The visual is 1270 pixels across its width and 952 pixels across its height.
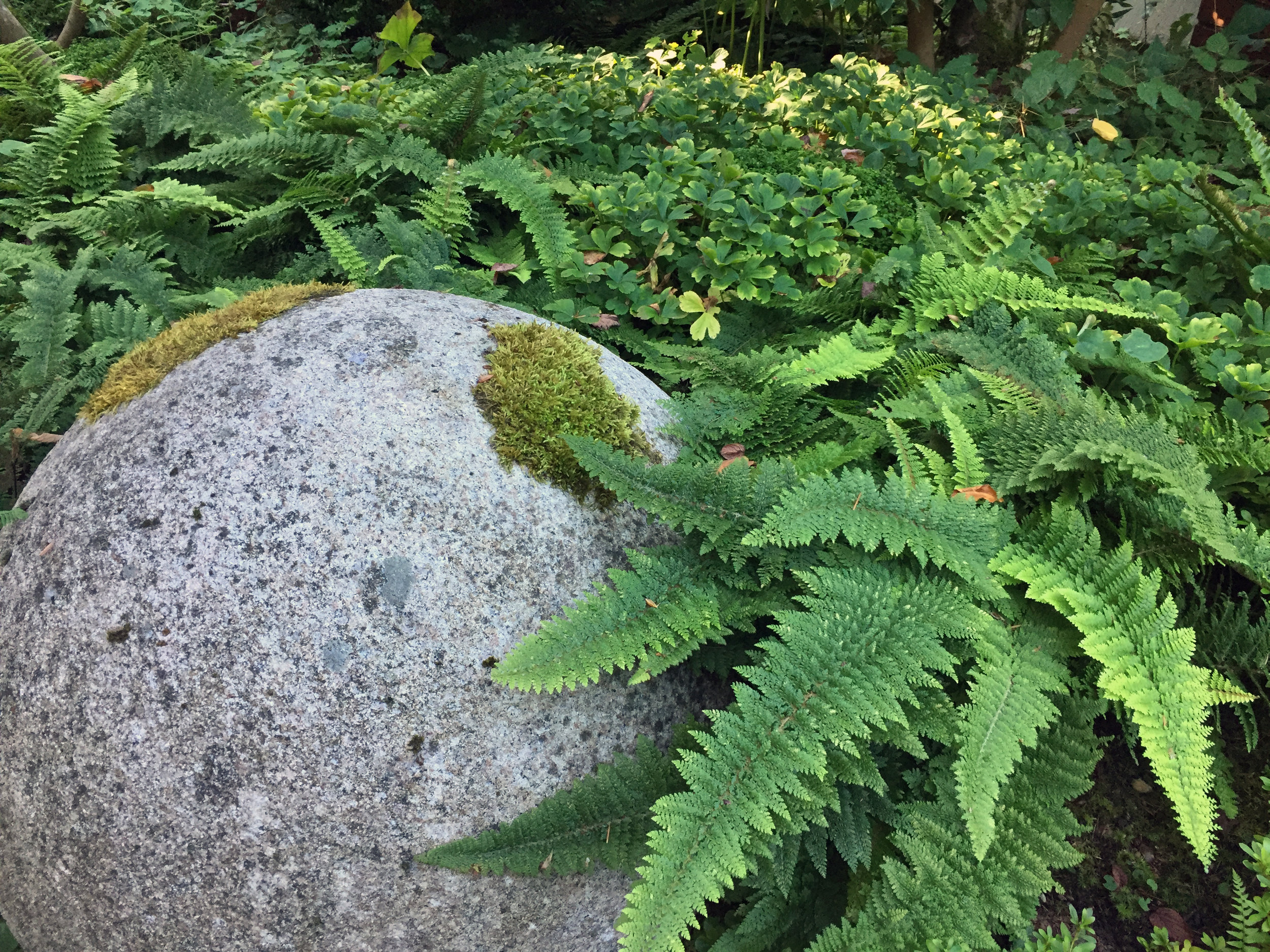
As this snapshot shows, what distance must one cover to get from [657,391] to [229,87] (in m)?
3.32

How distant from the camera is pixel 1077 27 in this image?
5.07 meters

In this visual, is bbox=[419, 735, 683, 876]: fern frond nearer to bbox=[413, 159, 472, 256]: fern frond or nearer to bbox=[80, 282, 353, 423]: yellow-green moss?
bbox=[80, 282, 353, 423]: yellow-green moss

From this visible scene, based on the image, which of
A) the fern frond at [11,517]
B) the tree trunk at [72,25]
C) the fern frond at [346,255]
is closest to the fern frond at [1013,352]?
the fern frond at [346,255]

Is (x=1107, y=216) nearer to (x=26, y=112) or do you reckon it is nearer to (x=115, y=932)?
(x=115, y=932)

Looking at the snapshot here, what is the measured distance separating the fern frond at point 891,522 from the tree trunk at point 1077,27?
4.37 meters

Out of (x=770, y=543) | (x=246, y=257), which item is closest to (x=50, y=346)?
(x=246, y=257)

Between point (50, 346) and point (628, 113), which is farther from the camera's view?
point (628, 113)

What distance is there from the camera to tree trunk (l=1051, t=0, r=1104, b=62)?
5031 mm

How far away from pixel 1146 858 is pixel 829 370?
1729 millimetres

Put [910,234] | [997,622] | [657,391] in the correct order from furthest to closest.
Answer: [910,234] < [657,391] < [997,622]

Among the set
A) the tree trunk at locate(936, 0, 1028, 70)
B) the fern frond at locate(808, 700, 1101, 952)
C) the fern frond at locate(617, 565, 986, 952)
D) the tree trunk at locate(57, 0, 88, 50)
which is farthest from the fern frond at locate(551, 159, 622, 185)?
the tree trunk at locate(57, 0, 88, 50)

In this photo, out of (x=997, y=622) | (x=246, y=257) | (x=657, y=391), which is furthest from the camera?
(x=246, y=257)

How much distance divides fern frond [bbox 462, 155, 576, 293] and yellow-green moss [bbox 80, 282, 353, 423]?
1056 mm

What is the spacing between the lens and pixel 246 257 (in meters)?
3.84
